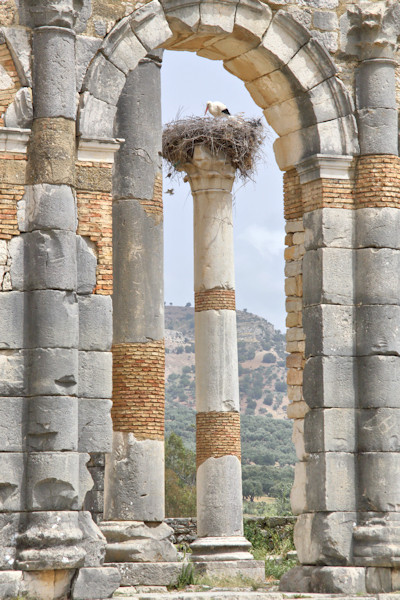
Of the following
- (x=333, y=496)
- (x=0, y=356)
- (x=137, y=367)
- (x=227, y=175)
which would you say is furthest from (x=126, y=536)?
(x=227, y=175)

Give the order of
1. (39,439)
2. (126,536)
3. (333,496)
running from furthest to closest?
(126,536)
(333,496)
(39,439)

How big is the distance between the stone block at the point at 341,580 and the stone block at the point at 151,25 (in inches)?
228

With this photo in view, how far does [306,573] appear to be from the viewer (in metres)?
12.3

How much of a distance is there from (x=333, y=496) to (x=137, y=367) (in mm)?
3916

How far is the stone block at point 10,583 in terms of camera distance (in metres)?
10.4

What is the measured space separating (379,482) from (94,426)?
317 centimetres

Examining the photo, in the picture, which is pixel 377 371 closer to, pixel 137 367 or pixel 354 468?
pixel 354 468

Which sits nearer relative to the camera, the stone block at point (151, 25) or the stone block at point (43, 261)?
the stone block at point (43, 261)

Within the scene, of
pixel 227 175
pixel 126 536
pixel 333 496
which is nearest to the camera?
pixel 333 496

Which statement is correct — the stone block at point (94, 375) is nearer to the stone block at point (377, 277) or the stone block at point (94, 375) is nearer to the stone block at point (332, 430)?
the stone block at point (332, 430)

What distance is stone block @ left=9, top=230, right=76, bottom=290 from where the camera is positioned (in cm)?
1106

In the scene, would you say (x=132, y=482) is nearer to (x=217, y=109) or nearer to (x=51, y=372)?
(x=51, y=372)

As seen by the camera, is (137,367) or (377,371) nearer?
(377,371)

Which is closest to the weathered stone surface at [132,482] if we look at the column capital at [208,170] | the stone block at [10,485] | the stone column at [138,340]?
the stone column at [138,340]
